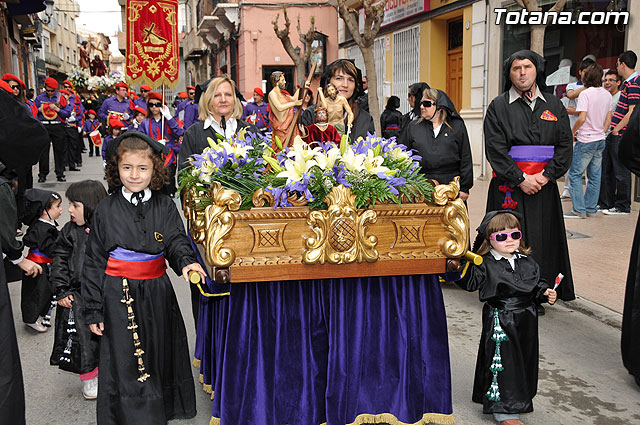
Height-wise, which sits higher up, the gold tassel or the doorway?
the doorway

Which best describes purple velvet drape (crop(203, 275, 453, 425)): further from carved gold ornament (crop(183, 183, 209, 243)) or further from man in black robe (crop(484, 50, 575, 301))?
man in black robe (crop(484, 50, 575, 301))

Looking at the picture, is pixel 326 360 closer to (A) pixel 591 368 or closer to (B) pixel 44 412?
(B) pixel 44 412

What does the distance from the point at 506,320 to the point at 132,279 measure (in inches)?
80.2

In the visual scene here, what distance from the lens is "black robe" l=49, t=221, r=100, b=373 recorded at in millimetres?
3939

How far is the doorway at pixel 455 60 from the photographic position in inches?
634

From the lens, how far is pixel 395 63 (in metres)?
19.2

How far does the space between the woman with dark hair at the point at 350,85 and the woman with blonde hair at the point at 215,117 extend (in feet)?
2.14

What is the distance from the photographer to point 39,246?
4.82 meters

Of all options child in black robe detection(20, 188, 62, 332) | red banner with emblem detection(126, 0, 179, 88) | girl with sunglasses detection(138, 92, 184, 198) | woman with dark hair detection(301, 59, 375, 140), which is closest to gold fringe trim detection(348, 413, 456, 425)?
woman with dark hair detection(301, 59, 375, 140)

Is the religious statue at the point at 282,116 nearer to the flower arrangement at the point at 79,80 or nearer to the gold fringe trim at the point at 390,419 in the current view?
the gold fringe trim at the point at 390,419

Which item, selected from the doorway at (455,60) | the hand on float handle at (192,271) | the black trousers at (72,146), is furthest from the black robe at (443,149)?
the black trousers at (72,146)

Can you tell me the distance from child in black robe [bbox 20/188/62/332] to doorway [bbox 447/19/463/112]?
12.5 metres

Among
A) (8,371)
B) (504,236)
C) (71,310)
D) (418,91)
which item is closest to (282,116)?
(504,236)

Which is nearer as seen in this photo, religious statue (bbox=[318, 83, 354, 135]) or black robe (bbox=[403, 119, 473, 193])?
religious statue (bbox=[318, 83, 354, 135])
